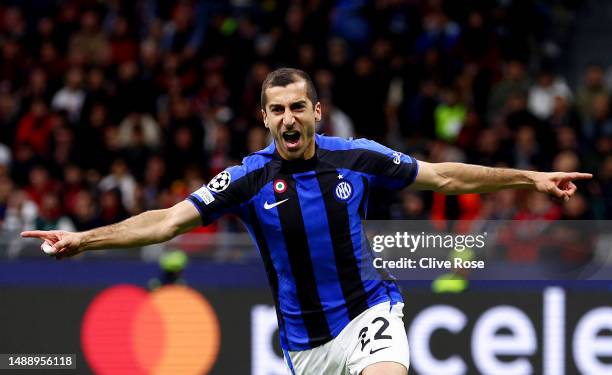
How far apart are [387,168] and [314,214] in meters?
0.49

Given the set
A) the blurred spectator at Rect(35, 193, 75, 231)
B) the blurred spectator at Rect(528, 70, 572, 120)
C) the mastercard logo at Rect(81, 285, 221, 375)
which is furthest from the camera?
the blurred spectator at Rect(528, 70, 572, 120)

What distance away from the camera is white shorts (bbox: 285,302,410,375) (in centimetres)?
671

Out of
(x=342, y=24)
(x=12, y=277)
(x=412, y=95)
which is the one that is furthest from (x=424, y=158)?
(x=12, y=277)

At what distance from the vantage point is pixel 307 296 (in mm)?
6922

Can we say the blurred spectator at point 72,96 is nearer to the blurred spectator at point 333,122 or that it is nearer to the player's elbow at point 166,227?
the blurred spectator at point 333,122

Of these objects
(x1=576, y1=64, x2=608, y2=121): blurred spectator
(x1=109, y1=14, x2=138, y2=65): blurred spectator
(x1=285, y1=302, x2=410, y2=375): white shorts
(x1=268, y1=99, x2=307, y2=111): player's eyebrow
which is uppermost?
(x1=109, y1=14, x2=138, y2=65): blurred spectator

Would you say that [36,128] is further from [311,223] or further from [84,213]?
[311,223]

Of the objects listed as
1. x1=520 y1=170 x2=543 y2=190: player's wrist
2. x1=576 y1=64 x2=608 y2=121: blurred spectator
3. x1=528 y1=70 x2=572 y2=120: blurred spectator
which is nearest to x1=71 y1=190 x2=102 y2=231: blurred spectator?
x1=528 y1=70 x2=572 y2=120: blurred spectator

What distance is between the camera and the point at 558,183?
696 centimetres

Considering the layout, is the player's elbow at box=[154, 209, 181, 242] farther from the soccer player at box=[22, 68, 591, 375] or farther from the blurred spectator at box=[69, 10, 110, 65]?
the blurred spectator at box=[69, 10, 110, 65]

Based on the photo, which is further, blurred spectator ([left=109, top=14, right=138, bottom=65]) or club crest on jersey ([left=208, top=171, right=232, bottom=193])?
blurred spectator ([left=109, top=14, right=138, bottom=65])

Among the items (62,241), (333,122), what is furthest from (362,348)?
(333,122)

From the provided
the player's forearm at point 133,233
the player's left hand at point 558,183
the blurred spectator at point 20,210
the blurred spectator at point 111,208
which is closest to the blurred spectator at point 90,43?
the blurred spectator at point 20,210

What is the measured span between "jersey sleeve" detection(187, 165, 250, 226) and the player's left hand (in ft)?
5.22
